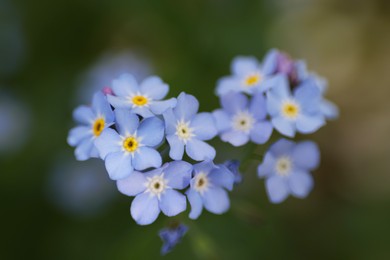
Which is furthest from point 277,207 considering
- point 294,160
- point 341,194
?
point 294,160

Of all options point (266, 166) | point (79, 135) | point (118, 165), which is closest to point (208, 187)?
point (266, 166)

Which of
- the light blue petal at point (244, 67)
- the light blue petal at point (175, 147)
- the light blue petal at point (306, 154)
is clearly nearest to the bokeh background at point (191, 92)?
the light blue petal at point (244, 67)

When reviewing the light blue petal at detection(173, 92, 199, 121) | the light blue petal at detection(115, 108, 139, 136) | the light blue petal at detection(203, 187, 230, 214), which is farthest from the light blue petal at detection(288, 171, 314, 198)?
the light blue petal at detection(115, 108, 139, 136)

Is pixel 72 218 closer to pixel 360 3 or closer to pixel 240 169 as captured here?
pixel 240 169

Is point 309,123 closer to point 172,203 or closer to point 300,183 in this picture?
point 300,183

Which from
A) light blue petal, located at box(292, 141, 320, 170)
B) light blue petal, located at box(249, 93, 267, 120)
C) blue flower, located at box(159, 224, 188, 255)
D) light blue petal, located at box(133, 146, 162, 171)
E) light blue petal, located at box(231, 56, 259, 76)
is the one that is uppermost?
light blue petal, located at box(231, 56, 259, 76)

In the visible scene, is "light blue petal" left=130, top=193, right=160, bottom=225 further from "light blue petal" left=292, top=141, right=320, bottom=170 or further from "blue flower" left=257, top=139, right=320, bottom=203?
"light blue petal" left=292, top=141, right=320, bottom=170
